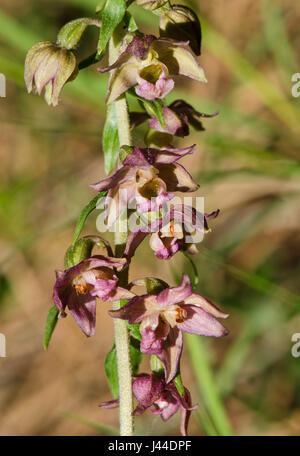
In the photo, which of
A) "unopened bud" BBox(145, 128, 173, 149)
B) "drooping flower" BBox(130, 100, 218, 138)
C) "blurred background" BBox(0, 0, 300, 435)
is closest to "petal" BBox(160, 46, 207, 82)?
"drooping flower" BBox(130, 100, 218, 138)

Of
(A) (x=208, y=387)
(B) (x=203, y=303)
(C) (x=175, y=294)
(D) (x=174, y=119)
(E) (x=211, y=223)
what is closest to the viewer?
(C) (x=175, y=294)

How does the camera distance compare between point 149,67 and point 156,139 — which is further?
point 156,139

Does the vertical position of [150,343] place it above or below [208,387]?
above

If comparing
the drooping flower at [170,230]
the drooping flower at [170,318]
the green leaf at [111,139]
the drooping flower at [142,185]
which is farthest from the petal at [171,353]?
the green leaf at [111,139]

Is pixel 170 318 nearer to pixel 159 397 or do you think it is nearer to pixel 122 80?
pixel 159 397

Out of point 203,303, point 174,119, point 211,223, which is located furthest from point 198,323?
point 211,223

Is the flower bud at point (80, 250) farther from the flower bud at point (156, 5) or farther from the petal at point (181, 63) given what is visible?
the flower bud at point (156, 5)

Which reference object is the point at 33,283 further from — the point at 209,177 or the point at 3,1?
the point at 3,1

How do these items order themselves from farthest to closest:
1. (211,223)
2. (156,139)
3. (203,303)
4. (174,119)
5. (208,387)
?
(211,223) → (208,387) → (156,139) → (174,119) → (203,303)
